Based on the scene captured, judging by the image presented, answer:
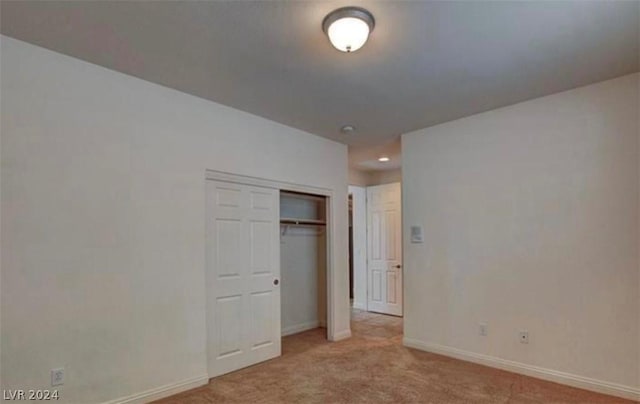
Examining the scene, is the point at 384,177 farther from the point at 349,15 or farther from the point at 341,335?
the point at 349,15

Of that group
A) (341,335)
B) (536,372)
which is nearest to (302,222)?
(341,335)

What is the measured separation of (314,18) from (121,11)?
46.6 inches

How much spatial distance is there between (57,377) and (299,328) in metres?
3.31

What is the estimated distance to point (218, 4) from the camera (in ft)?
7.13

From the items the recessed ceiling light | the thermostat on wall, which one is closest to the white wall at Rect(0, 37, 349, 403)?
the recessed ceiling light

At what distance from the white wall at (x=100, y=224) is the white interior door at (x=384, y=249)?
3.74m

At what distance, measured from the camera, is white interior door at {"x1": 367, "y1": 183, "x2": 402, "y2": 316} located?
6.54 m

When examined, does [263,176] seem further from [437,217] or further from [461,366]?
[461,366]

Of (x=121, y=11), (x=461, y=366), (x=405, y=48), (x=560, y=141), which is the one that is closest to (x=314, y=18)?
(x=405, y=48)

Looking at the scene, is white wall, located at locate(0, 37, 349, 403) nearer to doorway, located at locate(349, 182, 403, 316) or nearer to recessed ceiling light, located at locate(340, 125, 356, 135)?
recessed ceiling light, located at locate(340, 125, 356, 135)

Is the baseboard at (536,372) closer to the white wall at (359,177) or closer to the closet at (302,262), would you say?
the closet at (302,262)

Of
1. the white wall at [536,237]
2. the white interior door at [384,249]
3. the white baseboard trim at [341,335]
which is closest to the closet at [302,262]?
the white baseboard trim at [341,335]

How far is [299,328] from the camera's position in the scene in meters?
5.45

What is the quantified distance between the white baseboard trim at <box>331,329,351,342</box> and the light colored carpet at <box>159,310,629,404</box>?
342 mm
